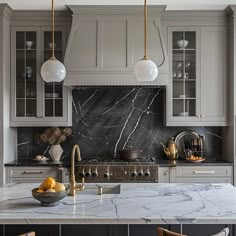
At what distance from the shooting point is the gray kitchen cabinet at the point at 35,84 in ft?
15.3

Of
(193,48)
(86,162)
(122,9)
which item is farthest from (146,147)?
(122,9)

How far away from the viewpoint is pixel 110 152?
502cm

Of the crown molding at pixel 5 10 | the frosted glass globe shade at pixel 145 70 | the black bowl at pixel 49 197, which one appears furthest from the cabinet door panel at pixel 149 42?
the black bowl at pixel 49 197

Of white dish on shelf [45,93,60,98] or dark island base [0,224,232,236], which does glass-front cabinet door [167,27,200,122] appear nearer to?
white dish on shelf [45,93,60,98]

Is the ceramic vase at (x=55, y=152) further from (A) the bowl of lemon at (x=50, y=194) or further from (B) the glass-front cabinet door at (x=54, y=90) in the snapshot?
(A) the bowl of lemon at (x=50, y=194)

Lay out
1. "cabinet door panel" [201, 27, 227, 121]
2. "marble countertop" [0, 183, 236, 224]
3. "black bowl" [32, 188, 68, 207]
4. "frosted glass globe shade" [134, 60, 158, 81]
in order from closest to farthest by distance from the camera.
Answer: "marble countertop" [0, 183, 236, 224], "black bowl" [32, 188, 68, 207], "frosted glass globe shade" [134, 60, 158, 81], "cabinet door panel" [201, 27, 227, 121]

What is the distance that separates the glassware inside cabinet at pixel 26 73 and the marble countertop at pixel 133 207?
1.83m

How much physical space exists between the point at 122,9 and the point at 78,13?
51 cm

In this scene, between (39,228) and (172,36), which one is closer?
(39,228)

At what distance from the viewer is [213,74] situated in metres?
4.61

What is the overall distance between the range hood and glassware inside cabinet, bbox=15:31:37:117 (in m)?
0.48

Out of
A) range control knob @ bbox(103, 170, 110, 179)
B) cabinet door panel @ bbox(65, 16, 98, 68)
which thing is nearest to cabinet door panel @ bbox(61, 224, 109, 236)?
range control knob @ bbox(103, 170, 110, 179)

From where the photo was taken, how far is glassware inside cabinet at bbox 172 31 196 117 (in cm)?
465

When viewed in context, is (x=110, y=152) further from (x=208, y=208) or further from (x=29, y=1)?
(x=208, y=208)
